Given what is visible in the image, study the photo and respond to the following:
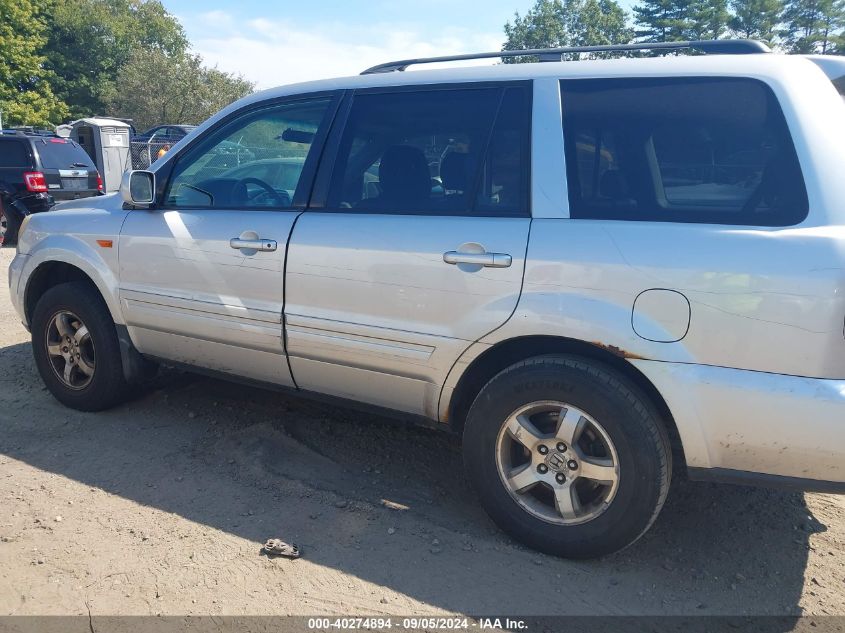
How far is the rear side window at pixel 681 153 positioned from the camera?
2.55 metres

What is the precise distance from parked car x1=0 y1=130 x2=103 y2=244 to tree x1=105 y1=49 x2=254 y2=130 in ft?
88.8

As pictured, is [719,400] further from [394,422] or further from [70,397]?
[70,397]

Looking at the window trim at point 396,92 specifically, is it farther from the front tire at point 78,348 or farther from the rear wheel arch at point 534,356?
the front tire at point 78,348

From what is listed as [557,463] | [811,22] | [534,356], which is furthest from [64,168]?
[811,22]

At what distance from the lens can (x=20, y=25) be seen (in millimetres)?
36812

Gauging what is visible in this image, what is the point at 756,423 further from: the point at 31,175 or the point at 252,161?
the point at 31,175

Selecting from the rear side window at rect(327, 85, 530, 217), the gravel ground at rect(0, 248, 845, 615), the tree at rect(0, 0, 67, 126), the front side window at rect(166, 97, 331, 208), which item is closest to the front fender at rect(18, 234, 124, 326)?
the front side window at rect(166, 97, 331, 208)

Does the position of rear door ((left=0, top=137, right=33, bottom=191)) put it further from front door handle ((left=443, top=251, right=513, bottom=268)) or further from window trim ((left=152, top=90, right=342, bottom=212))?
front door handle ((left=443, top=251, right=513, bottom=268))

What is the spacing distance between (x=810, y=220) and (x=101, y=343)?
372 centimetres

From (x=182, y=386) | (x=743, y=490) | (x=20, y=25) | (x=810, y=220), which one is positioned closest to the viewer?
(x=810, y=220)

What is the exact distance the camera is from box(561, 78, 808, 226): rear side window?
255 centimetres

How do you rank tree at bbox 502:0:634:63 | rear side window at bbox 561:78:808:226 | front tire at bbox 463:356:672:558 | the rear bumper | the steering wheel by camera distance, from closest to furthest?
1. the rear bumper
2. rear side window at bbox 561:78:808:226
3. front tire at bbox 463:356:672:558
4. the steering wheel
5. tree at bbox 502:0:634:63

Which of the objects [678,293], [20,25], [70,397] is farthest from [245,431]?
[20,25]

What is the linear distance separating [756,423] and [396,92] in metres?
2.16
